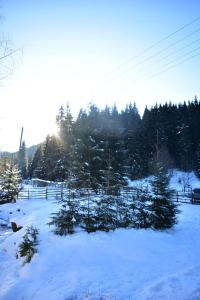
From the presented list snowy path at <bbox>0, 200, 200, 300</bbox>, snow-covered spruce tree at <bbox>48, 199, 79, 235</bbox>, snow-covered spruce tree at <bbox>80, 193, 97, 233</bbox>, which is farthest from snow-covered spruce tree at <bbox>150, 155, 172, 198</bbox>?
snow-covered spruce tree at <bbox>48, 199, 79, 235</bbox>

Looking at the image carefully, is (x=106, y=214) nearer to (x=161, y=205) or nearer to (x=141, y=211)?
(x=141, y=211)

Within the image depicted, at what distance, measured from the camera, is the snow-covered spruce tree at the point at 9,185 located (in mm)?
29109

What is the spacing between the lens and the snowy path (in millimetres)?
8859

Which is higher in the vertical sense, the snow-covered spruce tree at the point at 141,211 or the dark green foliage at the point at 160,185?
the dark green foliage at the point at 160,185

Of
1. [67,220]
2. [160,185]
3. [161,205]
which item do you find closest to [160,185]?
[160,185]

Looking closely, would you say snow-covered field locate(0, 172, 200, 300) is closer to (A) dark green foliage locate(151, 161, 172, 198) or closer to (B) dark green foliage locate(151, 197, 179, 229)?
(B) dark green foliage locate(151, 197, 179, 229)

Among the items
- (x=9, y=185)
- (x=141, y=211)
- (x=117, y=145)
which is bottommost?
(x=141, y=211)

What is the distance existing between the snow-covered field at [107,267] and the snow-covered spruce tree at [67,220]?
55 centimetres

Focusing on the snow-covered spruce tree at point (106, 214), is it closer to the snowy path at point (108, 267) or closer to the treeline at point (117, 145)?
the snowy path at point (108, 267)

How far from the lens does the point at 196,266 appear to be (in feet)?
34.3

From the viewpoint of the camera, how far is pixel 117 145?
33688 mm

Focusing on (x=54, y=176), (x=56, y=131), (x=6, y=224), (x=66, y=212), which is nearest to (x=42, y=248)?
(x=66, y=212)

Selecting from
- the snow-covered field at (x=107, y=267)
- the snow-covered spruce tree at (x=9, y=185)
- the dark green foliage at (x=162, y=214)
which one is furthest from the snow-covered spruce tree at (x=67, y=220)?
the snow-covered spruce tree at (x=9, y=185)

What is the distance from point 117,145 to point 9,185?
14053 mm
